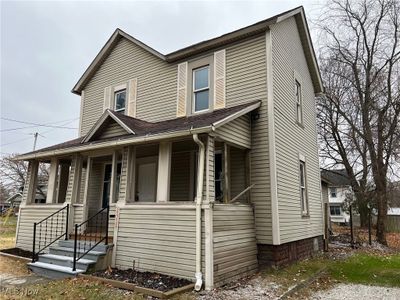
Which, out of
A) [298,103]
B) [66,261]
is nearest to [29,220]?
[66,261]

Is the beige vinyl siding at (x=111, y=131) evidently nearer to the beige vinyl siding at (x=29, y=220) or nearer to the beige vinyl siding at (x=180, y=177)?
the beige vinyl siding at (x=180, y=177)

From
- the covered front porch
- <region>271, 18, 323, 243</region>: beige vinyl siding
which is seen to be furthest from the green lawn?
the covered front porch

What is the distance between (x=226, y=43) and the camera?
9.88 metres

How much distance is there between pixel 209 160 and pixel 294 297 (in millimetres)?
3282

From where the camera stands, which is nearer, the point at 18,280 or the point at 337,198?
the point at 18,280

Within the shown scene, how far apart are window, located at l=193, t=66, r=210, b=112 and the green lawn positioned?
20.7 ft

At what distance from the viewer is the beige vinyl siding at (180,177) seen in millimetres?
9758

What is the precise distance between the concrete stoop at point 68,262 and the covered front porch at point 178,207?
0.31 metres

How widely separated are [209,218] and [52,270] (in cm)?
404

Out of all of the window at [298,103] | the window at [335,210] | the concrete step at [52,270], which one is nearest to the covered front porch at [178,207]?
the concrete step at [52,270]

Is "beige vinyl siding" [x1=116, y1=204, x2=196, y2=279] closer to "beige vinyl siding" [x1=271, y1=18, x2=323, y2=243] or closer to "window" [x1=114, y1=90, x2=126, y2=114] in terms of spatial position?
"beige vinyl siding" [x1=271, y1=18, x2=323, y2=243]

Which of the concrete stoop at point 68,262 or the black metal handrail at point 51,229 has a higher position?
the black metal handrail at point 51,229

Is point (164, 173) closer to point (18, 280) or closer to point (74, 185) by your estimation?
point (74, 185)

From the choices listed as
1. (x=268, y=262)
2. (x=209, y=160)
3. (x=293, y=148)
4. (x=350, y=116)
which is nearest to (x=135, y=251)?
(x=209, y=160)
